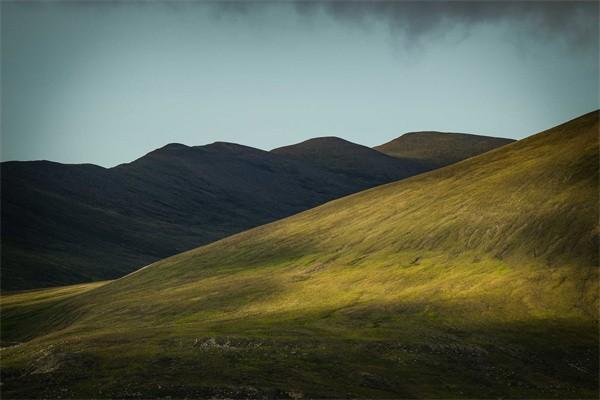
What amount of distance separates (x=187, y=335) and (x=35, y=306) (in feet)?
355

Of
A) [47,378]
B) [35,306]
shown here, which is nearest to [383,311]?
[47,378]

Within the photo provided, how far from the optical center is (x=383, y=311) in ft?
349

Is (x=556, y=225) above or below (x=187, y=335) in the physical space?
above

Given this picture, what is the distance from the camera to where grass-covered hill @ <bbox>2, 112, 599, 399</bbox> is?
224 ft

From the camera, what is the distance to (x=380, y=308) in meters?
108

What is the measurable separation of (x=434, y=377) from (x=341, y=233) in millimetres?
104775

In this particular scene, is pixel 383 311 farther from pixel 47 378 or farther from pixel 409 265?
pixel 47 378

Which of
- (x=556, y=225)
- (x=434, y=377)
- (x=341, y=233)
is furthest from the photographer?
(x=341, y=233)

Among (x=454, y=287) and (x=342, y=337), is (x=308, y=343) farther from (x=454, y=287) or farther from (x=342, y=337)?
(x=454, y=287)

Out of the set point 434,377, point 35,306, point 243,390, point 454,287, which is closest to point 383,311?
point 454,287

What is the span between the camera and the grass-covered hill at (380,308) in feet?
224

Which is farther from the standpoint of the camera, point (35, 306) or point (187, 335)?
point (35, 306)

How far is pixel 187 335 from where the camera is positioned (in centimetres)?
8512

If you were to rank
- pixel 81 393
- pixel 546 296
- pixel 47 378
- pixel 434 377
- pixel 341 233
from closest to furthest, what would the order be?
1. pixel 81 393
2. pixel 47 378
3. pixel 434 377
4. pixel 546 296
5. pixel 341 233
